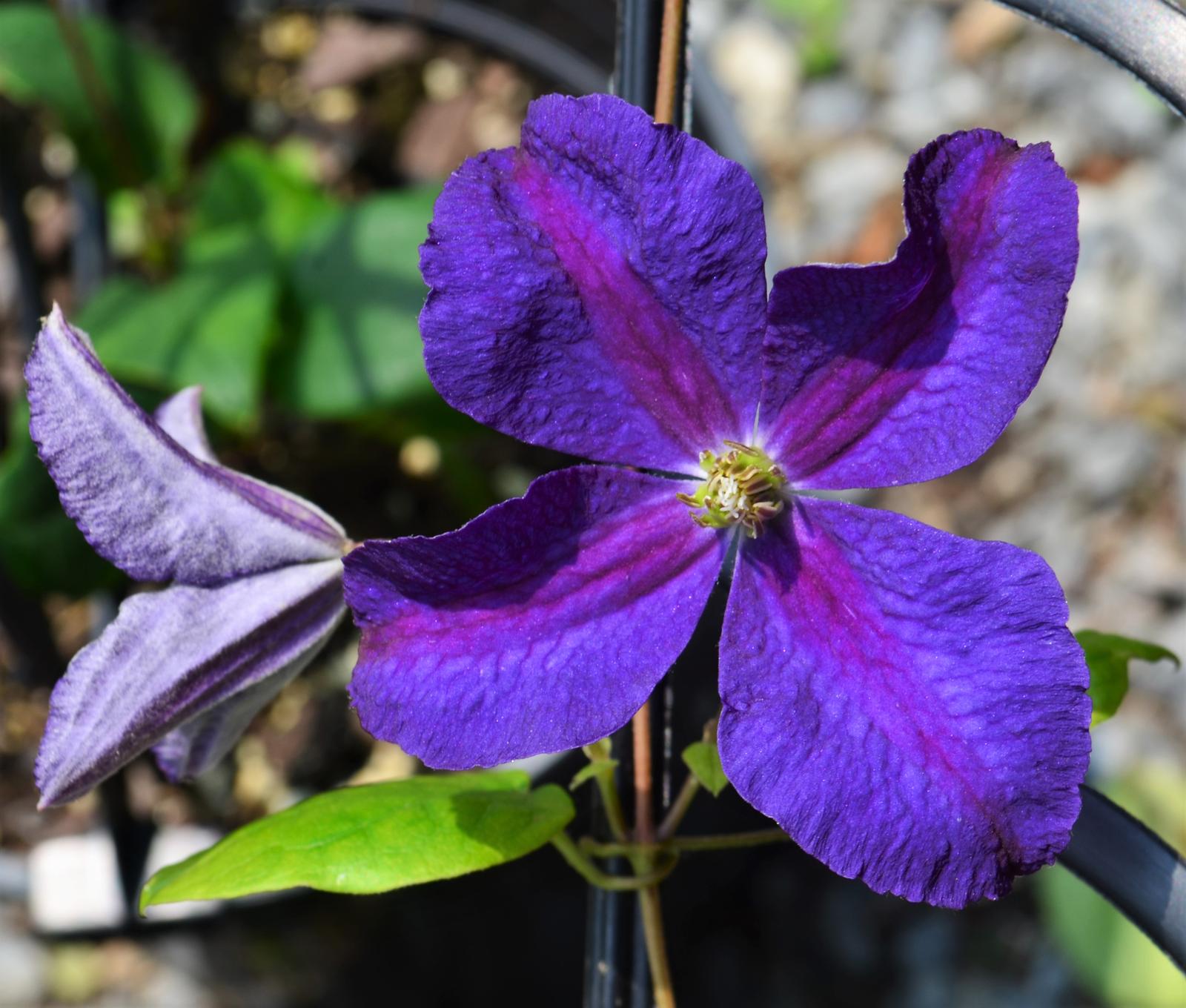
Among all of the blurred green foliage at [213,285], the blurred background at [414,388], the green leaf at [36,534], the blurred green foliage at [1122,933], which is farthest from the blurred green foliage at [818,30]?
the green leaf at [36,534]

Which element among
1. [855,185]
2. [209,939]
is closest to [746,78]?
[855,185]

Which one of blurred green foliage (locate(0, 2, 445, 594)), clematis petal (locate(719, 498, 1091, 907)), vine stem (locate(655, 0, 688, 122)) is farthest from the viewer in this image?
blurred green foliage (locate(0, 2, 445, 594))

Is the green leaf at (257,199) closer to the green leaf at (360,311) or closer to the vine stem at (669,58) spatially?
the green leaf at (360,311)

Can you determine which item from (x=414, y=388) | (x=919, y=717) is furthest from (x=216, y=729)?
(x=414, y=388)

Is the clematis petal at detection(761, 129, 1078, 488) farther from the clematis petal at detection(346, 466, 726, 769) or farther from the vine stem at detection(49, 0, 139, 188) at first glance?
the vine stem at detection(49, 0, 139, 188)

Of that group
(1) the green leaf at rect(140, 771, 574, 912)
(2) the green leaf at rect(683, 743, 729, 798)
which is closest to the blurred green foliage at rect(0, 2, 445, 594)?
(1) the green leaf at rect(140, 771, 574, 912)

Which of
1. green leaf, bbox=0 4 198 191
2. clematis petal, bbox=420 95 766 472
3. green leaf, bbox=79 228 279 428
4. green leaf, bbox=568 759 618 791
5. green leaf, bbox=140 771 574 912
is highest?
green leaf, bbox=0 4 198 191

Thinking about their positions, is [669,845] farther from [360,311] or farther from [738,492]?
[360,311]
